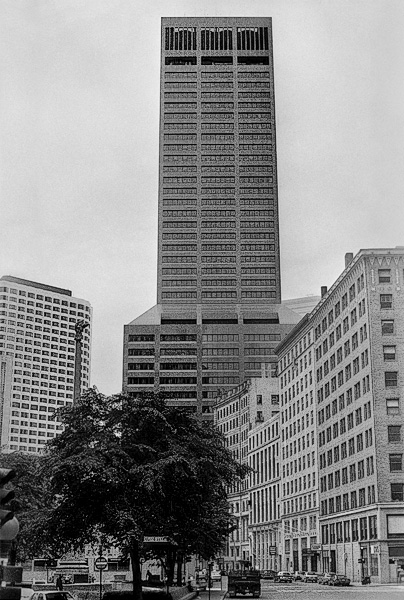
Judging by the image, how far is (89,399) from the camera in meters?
33.3

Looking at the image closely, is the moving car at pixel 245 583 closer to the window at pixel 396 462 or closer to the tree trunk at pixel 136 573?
the tree trunk at pixel 136 573

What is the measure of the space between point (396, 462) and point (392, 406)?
518 cm

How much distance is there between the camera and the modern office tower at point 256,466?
408 feet

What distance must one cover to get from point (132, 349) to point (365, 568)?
99833 mm

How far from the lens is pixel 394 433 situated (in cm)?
7869

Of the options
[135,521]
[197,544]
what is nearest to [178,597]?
[197,544]

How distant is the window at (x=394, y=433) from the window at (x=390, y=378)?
3.86 m

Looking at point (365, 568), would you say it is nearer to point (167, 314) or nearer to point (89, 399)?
point (89, 399)

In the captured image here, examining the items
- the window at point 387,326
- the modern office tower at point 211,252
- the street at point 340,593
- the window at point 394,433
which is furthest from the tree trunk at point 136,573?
the modern office tower at point 211,252

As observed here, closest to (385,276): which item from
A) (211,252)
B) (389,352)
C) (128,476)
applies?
(389,352)

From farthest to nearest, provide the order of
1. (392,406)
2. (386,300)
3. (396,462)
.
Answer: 1. (386,300)
2. (392,406)
3. (396,462)

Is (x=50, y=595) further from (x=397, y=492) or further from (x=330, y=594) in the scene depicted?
(x=397, y=492)

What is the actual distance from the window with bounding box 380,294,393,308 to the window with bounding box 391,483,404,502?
1640cm

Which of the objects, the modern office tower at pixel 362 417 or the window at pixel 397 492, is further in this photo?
the modern office tower at pixel 362 417
